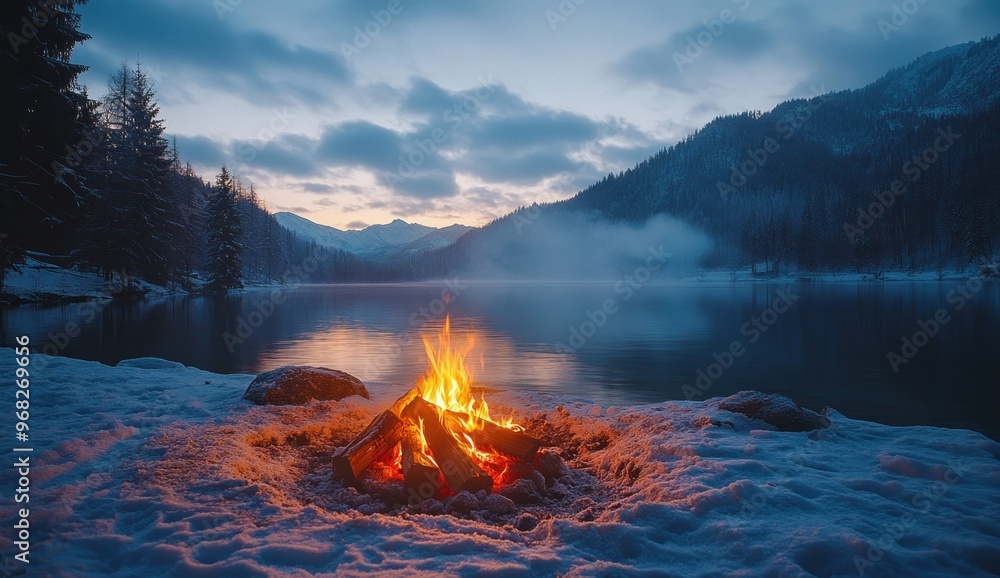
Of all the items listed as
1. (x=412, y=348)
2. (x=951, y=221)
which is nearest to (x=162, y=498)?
(x=412, y=348)

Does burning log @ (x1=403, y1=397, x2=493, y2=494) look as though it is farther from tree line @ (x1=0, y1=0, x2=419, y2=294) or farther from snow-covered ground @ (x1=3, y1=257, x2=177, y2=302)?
snow-covered ground @ (x1=3, y1=257, x2=177, y2=302)

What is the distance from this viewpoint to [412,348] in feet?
63.3

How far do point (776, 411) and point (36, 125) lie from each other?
19713 mm

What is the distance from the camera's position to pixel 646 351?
17.7m

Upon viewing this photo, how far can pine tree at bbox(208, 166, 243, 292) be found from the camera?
179 feet

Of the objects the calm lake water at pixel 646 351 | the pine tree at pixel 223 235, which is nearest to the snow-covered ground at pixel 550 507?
the calm lake water at pixel 646 351

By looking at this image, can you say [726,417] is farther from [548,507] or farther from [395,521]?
[395,521]

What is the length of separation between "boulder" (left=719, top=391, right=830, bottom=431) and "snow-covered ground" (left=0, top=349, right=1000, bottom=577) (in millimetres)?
199

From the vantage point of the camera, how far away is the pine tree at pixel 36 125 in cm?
1270

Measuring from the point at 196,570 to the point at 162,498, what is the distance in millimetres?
1434

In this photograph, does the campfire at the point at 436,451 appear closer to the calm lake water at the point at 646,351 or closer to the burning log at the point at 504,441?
the burning log at the point at 504,441

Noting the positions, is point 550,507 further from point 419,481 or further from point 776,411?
point 776,411

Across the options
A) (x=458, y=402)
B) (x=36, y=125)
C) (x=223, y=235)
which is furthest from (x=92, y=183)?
(x=458, y=402)

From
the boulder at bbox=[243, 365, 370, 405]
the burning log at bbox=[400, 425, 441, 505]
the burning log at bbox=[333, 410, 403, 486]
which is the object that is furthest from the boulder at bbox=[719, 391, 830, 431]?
the boulder at bbox=[243, 365, 370, 405]
